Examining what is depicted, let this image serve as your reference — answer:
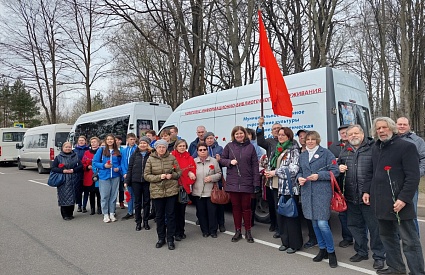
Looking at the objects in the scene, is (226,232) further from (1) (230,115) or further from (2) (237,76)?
(2) (237,76)

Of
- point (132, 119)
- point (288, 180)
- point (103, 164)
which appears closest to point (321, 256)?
point (288, 180)

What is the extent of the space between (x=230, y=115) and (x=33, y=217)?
15.4 ft

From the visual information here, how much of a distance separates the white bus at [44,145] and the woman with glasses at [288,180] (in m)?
13.8

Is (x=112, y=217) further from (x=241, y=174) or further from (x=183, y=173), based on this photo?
(x=241, y=174)

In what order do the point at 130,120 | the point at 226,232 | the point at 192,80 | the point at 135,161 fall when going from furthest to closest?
the point at 192,80, the point at 130,120, the point at 135,161, the point at 226,232

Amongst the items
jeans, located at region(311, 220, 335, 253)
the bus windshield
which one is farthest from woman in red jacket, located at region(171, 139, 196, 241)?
the bus windshield

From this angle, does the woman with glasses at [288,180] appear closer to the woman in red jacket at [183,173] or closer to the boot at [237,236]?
the boot at [237,236]

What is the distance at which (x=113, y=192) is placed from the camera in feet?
22.2

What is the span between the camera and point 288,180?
4.52m

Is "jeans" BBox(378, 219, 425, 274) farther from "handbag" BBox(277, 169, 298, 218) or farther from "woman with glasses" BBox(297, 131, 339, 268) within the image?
"handbag" BBox(277, 169, 298, 218)

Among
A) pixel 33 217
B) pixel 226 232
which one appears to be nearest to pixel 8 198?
pixel 33 217

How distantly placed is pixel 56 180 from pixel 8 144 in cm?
1932

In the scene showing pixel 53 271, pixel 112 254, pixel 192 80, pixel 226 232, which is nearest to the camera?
pixel 53 271

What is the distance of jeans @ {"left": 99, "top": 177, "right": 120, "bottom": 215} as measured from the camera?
6.62 metres
